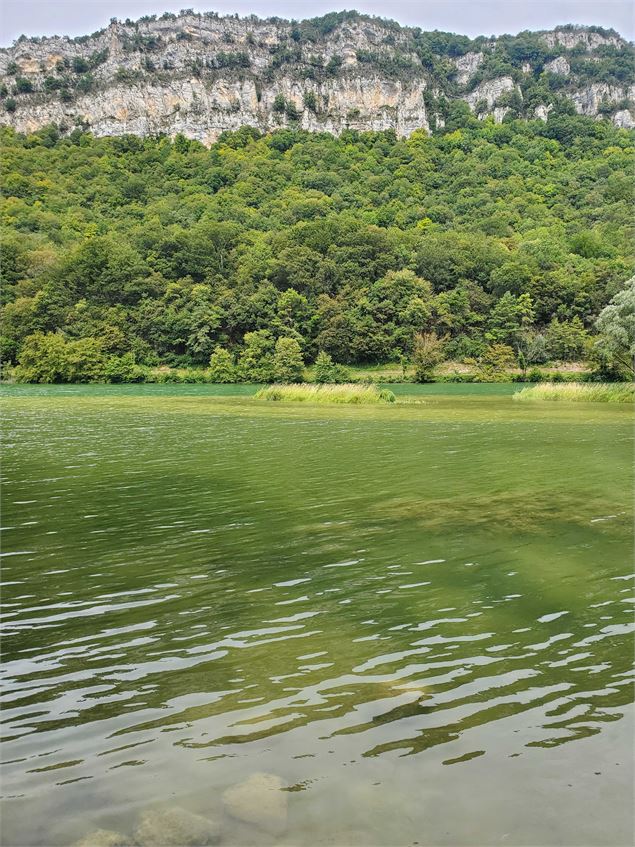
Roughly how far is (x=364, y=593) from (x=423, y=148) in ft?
478

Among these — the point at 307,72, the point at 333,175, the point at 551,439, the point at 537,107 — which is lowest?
the point at 551,439

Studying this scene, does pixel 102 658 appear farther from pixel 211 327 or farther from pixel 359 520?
pixel 211 327

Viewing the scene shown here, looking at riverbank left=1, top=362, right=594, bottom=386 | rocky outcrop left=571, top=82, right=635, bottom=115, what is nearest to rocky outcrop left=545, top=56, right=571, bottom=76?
rocky outcrop left=571, top=82, right=635, bottom=115

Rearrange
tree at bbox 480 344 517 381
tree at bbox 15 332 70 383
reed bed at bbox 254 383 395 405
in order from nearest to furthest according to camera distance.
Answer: reed bed at bbox 254 383 395 405 < tree at bbox 480 344 517 381 < tree at bbox 15 332 70 383

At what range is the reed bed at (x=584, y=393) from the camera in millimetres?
43375

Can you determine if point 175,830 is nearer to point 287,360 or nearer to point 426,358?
point 426,358

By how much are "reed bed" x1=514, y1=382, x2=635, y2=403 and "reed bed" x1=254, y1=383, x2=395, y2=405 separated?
32.9 ft

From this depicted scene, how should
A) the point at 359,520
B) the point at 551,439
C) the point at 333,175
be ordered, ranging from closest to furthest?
the point at 359,520
the point at 551,439
the point at 333,175

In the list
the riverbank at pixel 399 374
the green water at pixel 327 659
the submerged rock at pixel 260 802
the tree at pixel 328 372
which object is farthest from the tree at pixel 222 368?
the submerged rock at pixel 260 802

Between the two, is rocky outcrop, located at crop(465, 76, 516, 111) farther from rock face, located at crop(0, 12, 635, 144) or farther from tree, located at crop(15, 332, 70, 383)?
tree, located at crop(15, 332, 70, 383)

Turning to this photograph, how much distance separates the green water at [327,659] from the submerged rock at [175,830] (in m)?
0.09

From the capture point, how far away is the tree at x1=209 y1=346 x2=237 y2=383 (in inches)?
3275

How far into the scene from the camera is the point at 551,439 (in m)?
24.0

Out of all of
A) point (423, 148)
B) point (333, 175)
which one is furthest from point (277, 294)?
point (423, 148)
